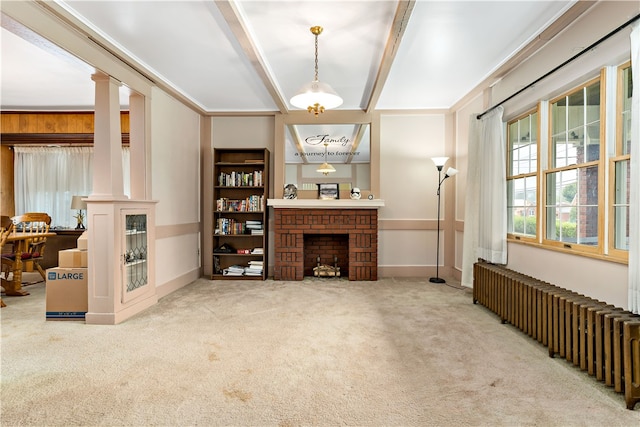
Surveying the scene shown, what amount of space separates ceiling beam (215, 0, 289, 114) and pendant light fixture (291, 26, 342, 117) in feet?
2.01

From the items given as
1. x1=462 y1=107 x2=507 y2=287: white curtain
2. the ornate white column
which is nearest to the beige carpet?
x1=462 y1=107 x2=507 y2=287: white curtain

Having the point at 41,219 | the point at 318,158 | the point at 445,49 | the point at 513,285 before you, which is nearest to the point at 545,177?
the point at 513,285

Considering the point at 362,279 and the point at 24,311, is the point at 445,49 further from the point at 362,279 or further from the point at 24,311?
the point at 24,311

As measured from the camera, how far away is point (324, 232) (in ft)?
18.2

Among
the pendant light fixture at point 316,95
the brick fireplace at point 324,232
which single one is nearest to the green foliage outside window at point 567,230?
the pendant light fixture at point 316,95

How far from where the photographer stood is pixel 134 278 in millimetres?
3764

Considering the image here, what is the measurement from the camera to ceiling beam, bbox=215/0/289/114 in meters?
2.66

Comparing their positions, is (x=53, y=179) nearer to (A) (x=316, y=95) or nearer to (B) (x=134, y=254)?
(B) (x=134, y=254)

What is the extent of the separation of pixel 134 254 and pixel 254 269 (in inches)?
82.9

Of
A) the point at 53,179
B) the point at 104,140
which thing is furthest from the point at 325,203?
the point at 53,179

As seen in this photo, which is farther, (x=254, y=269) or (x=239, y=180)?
(x=239, y=180)

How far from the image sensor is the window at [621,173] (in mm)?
2430

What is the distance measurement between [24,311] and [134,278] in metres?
1.34

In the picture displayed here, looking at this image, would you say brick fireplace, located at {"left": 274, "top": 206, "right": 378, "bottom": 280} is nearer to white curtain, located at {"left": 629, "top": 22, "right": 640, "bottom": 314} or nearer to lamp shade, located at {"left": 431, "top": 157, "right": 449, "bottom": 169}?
lamp shade, located at {"left": 431, "top": 157, "right": 449, "bottom": 169}
